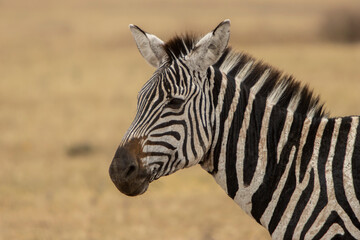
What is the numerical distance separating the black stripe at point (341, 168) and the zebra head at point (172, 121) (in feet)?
2.72

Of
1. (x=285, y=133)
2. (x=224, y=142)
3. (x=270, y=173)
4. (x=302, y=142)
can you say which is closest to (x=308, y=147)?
(x=302, y=142)

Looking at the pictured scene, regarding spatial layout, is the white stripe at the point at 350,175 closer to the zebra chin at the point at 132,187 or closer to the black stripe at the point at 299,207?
the black stripe at the point at 299,207

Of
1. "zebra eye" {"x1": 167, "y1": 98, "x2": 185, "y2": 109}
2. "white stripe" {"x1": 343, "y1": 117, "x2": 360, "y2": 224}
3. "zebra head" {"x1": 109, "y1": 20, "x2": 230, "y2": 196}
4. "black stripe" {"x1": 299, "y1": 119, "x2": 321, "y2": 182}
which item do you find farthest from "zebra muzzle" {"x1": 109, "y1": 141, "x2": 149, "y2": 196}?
"white stripe" {"x1": 343, "y1": 117, "x2": 360, "y2": 224}

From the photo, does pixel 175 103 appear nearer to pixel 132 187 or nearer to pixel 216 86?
pixel 216 86

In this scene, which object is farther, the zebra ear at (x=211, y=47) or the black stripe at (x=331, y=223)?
the zebra ear at (x=211, y=47)

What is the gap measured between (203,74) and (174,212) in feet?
20.7

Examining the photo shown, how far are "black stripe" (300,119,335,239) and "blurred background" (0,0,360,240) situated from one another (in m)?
1.66

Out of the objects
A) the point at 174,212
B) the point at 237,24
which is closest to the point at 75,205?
the point at 174,212

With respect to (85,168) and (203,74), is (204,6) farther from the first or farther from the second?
(203,74)

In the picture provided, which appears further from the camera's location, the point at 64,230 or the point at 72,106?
the point at 72,106

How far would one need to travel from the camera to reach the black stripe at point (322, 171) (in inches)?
145

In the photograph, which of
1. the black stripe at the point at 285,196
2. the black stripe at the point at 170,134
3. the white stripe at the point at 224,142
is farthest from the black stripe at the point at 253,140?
the black stripe at the point at 170,134

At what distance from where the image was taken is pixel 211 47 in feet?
12.7

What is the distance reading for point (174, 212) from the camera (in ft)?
32.8
